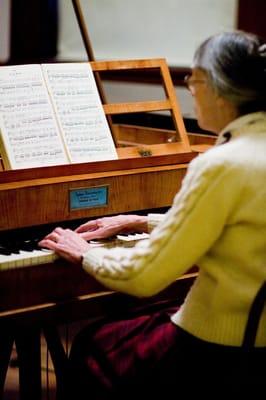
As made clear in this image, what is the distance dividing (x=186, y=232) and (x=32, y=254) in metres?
0.59

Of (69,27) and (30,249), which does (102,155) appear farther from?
(69,27)

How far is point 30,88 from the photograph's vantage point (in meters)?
2.40

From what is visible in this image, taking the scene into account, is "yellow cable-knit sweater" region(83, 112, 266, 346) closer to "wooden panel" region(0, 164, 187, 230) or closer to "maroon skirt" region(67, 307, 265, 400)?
"maroon skirt" region(67, 307, 265, 400)

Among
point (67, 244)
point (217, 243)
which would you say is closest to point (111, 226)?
point (67, 244)

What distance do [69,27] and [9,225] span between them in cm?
377

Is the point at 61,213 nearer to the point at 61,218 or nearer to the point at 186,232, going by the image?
the point at 61,218

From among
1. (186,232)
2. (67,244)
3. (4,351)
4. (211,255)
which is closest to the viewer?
(186,232)

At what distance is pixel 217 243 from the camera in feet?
5.92

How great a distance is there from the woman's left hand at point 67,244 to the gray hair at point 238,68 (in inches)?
23.1

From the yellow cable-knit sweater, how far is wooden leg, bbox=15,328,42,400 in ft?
1.72

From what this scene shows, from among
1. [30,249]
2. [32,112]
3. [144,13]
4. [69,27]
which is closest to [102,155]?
[32,112]

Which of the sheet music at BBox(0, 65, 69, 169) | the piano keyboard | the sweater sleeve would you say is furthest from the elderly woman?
the sheet music at BBox(0, 65, 69, 169)

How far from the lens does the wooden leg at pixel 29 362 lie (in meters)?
2.31

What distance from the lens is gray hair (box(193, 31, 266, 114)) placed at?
1.79 m
